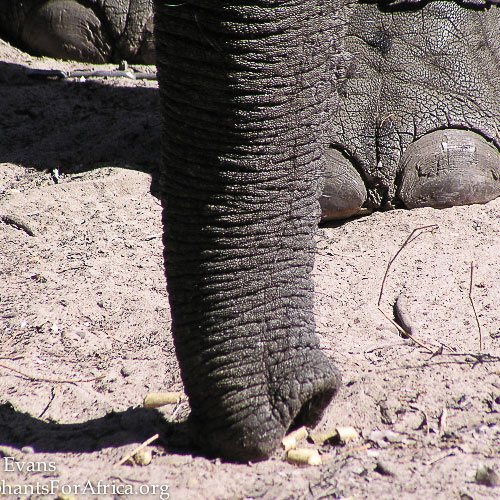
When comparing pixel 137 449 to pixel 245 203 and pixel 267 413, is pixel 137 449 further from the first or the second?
pixel 245 203

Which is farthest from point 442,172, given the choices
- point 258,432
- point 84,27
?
point 84,27

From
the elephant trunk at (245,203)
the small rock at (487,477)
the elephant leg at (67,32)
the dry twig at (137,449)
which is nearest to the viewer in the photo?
the elephant trunk at (245,203)

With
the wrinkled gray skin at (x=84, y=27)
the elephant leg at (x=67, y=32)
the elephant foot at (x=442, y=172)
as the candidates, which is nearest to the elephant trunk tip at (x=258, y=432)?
the elephant foot at (x=442, y=172)

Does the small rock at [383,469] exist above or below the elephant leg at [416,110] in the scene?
below

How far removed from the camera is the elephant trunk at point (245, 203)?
1.51 meters

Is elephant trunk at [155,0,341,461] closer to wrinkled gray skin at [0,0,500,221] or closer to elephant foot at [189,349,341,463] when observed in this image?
elephant foot at [189,349,341,463]

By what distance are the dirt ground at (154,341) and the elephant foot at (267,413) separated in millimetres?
→ 58

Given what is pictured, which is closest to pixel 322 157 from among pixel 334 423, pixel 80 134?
pixel 334 423

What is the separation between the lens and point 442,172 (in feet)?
12.3

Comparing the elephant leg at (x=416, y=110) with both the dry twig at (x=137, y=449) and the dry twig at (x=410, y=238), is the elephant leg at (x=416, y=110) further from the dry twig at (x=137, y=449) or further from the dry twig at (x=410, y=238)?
the dry twig at (x=137, y=449)

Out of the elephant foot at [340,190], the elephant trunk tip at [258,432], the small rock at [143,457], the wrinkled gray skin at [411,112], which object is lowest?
the small rock at [143,457]

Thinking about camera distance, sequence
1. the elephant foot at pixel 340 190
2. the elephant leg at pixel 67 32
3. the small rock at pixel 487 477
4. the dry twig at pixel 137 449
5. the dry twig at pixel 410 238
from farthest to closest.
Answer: the elephant leg at pixel 67 32 → the elephant foot at pixel 340 190 → the dry twig at pixel 410 238 → the dry twig at pixel 137 449 → the small rock at pixel 487 477

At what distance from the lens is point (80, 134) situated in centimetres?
466

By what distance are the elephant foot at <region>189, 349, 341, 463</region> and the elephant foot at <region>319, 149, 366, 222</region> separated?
6.37 feet
